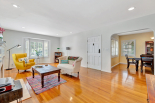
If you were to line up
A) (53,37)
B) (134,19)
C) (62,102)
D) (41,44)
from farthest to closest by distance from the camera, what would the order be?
1. (53,37)
2. (41,44)
3. (134,19)
4. (62,102)

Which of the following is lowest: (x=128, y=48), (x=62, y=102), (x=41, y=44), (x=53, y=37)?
(x=62, y=102)

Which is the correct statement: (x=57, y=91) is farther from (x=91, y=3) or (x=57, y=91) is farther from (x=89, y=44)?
(x=89, y=44)

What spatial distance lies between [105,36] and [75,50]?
2.56 m

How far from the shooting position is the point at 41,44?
20.9 feet

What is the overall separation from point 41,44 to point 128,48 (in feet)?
24.5

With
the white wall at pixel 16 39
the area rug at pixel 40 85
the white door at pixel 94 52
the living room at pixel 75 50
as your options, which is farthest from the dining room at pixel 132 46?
the white wall at pixel 16 39

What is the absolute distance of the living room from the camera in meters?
1.95

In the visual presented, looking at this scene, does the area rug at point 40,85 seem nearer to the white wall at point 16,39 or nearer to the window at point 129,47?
the white wall at point 16,39

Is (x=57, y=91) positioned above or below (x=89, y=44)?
below

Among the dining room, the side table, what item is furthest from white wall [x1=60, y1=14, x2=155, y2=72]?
the side table

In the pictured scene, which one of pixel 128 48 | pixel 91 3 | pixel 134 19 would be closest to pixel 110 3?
pixel 91 3

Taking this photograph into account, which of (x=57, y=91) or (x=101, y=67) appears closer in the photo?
(x=57, y=91)

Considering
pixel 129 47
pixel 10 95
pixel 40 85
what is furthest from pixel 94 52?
pixel 10 95

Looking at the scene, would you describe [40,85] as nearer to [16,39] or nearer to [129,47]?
[16,39]
